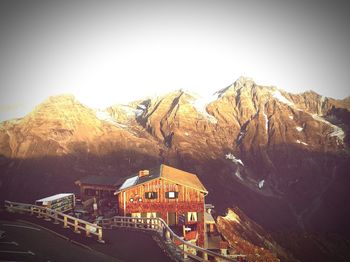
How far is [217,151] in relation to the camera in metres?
124

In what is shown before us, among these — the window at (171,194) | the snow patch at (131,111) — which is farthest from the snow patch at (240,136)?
the window at (171,194)

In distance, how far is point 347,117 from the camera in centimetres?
15412

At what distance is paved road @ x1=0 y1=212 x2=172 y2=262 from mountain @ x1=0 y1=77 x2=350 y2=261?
5245cm

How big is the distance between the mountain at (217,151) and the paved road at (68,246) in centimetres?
5245

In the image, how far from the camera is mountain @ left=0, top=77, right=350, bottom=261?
84312mm

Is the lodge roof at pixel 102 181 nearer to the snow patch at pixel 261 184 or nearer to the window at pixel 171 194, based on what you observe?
the window at pixel 171 194

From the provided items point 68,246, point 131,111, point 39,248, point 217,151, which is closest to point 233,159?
point 217,151

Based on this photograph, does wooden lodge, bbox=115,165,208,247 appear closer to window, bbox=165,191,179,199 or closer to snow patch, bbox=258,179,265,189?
window, bbox=165,191,179,199

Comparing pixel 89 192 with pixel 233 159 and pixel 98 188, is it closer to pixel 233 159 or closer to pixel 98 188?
pixel 98 188

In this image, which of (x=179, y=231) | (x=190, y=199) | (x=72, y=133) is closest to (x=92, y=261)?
(x=179, y=231)

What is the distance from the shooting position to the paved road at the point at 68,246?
15.7 metres

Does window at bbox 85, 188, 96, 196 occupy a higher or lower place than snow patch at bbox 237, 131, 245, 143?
lower

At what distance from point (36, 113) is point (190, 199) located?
90.6 metres

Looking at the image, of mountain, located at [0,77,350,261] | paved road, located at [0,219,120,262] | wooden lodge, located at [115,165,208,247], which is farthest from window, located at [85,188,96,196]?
paved road, located at [0,219,120,262]
